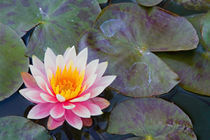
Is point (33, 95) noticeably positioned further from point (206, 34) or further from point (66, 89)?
point (206, 34)

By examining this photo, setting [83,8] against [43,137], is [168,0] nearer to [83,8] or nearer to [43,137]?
[83,8]

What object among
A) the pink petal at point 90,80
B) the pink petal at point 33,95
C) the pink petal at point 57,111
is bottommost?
the pink petal at point 57,111

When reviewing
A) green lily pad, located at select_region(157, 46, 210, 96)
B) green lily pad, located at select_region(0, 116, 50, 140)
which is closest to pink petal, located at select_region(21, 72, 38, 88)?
green lily pad, located at select_region(0, 116, 50, 140)

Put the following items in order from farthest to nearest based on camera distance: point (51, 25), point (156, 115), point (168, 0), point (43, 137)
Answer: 1. point (168, 0)
2. point (51, 25)
3. point (156, 115)
4. point (43, 137)

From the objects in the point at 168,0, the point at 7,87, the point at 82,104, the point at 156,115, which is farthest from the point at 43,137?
the point at 168,0

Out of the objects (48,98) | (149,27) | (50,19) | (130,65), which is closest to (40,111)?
(48,98)

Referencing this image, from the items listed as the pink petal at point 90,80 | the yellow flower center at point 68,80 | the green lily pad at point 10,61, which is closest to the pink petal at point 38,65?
the yellow flower center at point 68,80

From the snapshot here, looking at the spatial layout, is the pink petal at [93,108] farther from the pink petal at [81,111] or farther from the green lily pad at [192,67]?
the green lily pad at [192,67]
